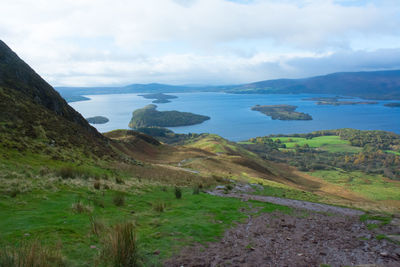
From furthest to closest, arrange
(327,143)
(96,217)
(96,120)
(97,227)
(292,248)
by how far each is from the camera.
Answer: (96,120)
(327,143)
(96,217)
(292,248)
(97,227)

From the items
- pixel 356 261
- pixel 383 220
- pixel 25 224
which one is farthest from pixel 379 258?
pixel 25 224

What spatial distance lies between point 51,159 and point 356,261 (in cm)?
1741

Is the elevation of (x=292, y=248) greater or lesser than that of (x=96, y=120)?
greater

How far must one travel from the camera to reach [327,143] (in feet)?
474

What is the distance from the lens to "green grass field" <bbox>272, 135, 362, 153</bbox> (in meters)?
132

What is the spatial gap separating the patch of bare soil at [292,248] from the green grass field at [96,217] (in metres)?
0.56

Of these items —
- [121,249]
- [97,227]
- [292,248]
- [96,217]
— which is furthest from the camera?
[96,217]

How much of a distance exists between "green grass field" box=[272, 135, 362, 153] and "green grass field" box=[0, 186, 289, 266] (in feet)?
433

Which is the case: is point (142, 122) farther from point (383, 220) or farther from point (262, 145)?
point (383, 220)

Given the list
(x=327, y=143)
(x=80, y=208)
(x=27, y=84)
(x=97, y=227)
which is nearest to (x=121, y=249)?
(x=97, y=227)

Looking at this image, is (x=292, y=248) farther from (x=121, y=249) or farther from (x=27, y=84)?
(x=27, y=84)

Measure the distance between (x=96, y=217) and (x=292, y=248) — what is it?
5.80 m

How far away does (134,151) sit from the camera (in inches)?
1734

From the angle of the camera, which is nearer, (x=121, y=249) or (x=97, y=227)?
(x=121, y=249)
